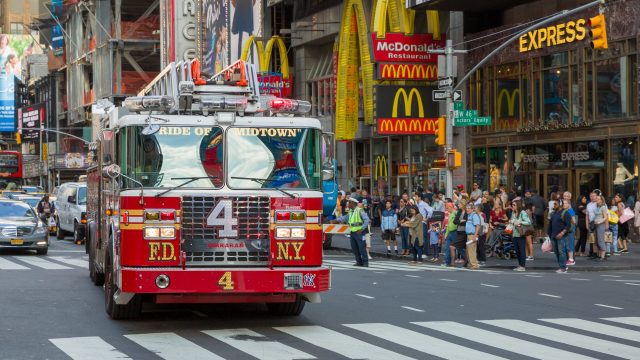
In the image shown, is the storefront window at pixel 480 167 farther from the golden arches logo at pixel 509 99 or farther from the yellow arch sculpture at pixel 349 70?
the yellow arch sculpture at pixel 349 70

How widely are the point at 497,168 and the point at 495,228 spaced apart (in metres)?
10.9

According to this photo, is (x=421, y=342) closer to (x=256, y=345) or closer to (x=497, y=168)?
(x=256, y=345)

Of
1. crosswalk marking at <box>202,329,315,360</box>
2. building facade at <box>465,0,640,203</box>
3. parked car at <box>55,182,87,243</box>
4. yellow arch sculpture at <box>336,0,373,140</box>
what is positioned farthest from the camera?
yellow arch sculpture at <box>336,0,373,140</box>

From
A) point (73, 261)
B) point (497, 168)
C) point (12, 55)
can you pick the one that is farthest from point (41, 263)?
point (12, 55)

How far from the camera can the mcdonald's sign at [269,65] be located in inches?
2152

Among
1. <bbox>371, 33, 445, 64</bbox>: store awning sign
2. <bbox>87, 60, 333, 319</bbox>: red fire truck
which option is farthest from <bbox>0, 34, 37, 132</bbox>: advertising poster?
<bbox>87, 60, 333, 319</bbox>: red fire truck

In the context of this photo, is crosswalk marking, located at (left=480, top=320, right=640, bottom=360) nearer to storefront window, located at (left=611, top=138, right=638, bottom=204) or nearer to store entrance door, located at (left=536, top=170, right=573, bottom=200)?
storefront window, located at (left=611, top=138, right=638, bottom=204)

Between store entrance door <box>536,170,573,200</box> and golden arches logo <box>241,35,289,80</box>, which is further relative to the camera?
golden arches logo <box>241,35,289,80</box>

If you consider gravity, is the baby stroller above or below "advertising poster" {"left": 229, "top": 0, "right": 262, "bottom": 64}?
below

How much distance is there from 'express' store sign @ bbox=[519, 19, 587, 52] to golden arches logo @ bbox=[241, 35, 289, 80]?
70.0 feet

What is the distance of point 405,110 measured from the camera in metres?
41.9

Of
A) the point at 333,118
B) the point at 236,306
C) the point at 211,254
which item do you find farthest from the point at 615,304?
the point at 333,118

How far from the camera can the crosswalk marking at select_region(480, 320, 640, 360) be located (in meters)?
12.7

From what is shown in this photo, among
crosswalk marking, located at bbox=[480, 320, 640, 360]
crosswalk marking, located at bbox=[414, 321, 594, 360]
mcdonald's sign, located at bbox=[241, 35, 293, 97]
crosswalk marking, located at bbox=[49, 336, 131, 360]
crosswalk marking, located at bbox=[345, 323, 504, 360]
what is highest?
mcdonald's sign, located at bbox=[241, 35, 293, 97]
